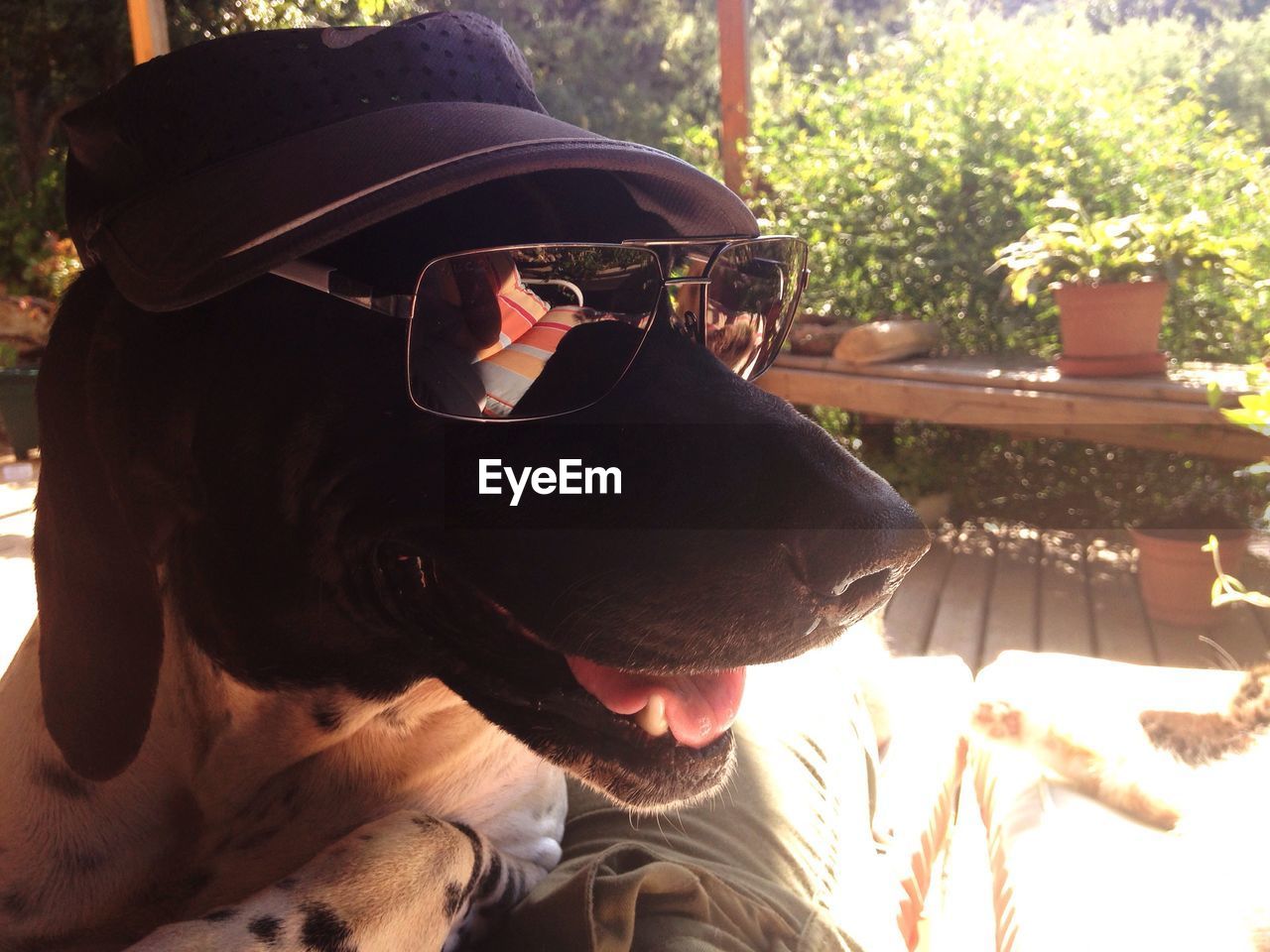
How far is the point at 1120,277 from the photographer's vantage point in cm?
407

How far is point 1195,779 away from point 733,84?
3.79 metres

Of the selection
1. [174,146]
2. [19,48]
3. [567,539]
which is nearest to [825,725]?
[567,539]

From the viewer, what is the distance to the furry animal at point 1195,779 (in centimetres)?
171

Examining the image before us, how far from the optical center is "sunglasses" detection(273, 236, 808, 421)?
3.41ft

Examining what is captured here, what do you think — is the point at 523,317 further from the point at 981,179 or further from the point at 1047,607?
the point at 981,179

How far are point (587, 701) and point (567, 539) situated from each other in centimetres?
19

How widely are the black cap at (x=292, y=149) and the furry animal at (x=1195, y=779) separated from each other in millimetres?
1458

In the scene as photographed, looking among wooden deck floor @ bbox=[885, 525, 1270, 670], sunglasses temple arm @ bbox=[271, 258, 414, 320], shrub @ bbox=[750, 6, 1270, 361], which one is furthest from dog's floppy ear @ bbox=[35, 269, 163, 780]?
shrub @ bbox=[750, 6, 1270, 361]

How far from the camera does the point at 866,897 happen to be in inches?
61.0

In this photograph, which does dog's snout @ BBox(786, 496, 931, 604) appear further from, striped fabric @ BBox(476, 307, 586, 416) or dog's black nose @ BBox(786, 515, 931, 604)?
striped fabric @ BBox(476, 307, 586, 416)

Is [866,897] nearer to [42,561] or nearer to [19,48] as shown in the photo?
[42,561]

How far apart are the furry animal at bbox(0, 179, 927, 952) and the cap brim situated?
0.12m

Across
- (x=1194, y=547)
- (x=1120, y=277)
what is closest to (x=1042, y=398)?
(x=1120, y=277)

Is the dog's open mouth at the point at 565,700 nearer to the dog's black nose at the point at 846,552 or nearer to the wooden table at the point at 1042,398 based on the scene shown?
the dog's black nose at the point at 846,552
